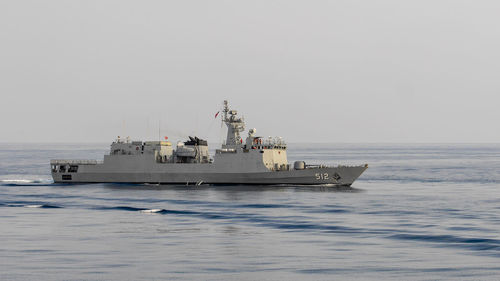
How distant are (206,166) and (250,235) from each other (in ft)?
108

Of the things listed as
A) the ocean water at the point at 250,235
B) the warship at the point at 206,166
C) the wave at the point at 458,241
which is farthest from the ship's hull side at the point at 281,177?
the wave at the point at 458,241

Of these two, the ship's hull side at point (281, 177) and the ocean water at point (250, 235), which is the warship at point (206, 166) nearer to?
the ship's hull side at point (281, 177)

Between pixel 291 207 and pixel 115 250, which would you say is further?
pixel 291 207

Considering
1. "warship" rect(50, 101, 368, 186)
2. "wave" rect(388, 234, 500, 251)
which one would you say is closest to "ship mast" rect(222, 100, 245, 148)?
"warship" rect(50, 101, 368, 186)

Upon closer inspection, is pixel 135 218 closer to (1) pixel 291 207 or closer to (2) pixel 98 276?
(1) pixel 291 207

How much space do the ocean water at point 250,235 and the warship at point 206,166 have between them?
164 inches

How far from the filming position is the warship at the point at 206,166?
228 ft

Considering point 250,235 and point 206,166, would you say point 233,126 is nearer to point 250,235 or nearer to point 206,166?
point 206,166

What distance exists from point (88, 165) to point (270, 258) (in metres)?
49.3

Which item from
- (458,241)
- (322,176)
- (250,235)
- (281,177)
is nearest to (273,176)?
(281,177)

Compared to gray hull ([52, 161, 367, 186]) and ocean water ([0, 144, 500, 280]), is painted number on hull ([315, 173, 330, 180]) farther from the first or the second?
ocean water ([0, 144, 500, 280])

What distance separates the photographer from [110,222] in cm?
4434

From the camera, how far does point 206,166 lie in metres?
71.1

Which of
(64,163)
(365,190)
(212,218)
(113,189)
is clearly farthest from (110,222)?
(64,163)
